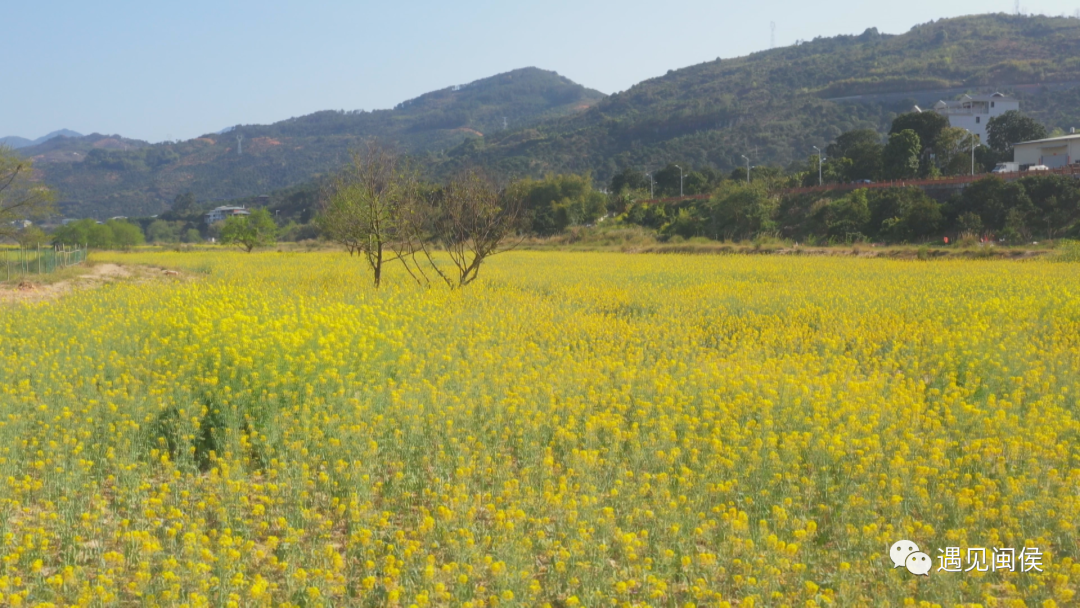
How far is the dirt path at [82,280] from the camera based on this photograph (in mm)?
19362

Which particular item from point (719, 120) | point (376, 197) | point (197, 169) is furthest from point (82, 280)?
point (197, 169)

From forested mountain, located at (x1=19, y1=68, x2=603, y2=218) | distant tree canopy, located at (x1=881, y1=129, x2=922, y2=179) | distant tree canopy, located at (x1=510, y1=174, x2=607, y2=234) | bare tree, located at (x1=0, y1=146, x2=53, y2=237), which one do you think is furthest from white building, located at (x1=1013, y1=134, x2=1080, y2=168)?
forested mountain, located at (x1=19, y1=68, x2=603, y2=218)

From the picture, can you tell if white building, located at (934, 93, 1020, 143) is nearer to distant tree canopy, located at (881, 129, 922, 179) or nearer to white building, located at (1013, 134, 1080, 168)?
white building, located at (1013, 134, 1080, 168)

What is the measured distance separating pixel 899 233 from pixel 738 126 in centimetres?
6721

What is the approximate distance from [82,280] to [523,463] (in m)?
23.1

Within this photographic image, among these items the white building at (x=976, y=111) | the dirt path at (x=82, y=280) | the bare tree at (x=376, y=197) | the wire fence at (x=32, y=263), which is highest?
the white building at (x=976, y=111)

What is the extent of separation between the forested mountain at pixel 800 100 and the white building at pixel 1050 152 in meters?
34.5

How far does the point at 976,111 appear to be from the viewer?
269 feet

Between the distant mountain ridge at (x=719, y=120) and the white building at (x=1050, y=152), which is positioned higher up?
the distant mountain ridge at (x=719, y=120)

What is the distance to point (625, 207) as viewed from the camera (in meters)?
63.7

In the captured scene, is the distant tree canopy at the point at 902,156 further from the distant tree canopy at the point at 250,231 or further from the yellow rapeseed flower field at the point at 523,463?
the distant tree canopy at the point at 250,231

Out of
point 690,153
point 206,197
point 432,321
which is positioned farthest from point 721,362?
point 206,197

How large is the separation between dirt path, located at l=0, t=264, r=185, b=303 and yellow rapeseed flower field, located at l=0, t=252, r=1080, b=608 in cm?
869

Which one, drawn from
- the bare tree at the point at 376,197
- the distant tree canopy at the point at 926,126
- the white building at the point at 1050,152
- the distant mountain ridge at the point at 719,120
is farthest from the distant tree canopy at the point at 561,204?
the bare tree at the point at 376,197
